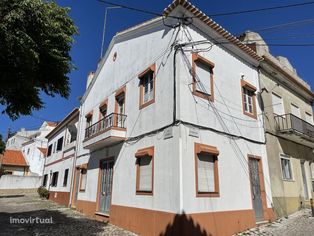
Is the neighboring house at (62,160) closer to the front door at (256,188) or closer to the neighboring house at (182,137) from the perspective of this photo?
the neighboring house at (182,137)

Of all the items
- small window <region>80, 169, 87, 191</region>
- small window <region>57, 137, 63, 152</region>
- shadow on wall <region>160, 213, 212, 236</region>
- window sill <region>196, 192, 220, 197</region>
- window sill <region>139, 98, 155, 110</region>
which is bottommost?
shadow on wall <region>160, 213, 212, 236</region>

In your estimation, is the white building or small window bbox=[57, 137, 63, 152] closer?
small window bbox=[57, 137, 63, 152]

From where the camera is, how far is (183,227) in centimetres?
704

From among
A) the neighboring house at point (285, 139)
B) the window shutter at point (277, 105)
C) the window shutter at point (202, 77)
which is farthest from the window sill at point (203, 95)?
the window shutter at point (277, 105)

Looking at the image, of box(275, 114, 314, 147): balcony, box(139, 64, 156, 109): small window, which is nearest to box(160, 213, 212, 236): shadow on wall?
box(139, 64, 156, 109): small window

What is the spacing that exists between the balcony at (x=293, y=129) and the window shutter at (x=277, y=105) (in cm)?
36

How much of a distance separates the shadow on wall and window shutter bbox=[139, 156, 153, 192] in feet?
5.44

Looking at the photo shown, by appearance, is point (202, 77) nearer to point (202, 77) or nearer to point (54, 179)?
point (202, 77)

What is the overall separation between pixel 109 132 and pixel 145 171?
276 cm

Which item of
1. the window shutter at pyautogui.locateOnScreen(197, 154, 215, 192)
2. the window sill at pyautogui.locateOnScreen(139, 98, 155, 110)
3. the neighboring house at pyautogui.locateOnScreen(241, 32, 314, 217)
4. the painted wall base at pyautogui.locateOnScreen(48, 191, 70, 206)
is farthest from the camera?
the painted wall base at pyautogui.locateOnScreen(48, 191, 70, 206)

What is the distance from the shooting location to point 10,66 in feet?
24.2

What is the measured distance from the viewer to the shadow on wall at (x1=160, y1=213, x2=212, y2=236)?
7.04m

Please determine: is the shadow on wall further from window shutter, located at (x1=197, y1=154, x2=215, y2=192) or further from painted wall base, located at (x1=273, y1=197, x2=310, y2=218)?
painted wall base, located at (x1=273, y1=197, x2=310, y2=218)

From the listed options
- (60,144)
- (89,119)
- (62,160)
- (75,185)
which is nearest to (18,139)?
(60,144)
